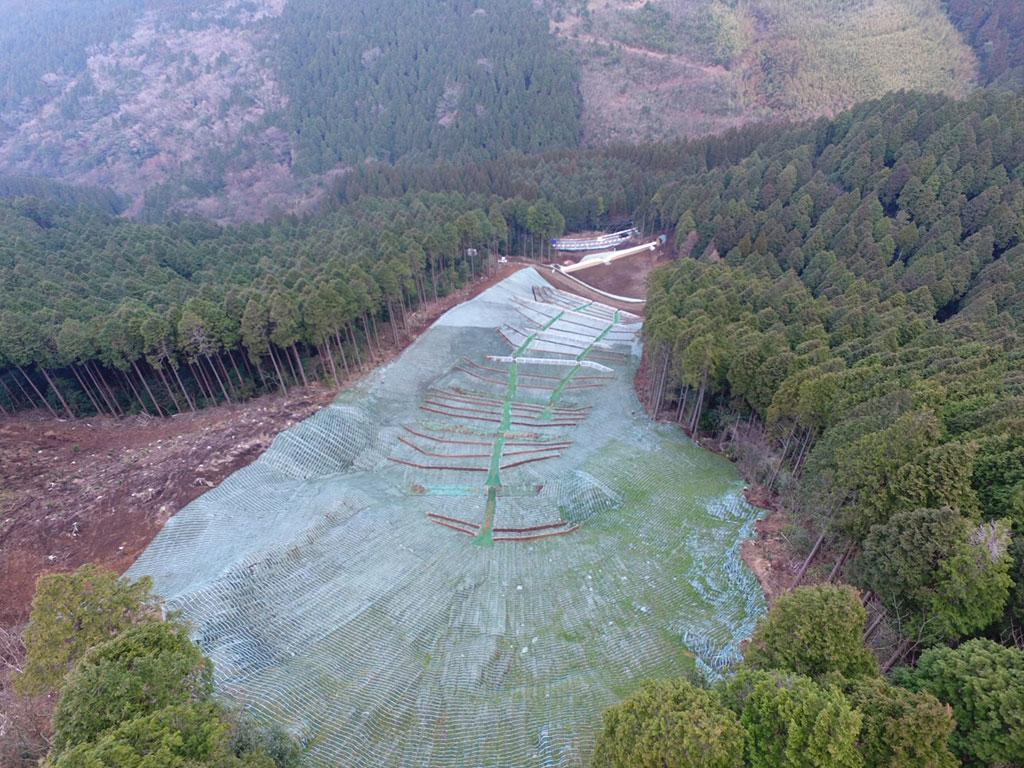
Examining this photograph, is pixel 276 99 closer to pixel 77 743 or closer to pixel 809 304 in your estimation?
pixel 809 304

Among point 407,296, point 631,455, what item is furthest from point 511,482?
point 407,296

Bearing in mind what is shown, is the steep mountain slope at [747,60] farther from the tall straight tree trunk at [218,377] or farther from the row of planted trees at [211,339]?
the tall straight tree trunk at [218,377]

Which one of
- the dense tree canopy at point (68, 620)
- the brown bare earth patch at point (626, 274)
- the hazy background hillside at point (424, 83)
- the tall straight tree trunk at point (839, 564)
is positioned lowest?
the brown bare earth patch at point (626, 274)

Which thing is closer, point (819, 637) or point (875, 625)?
point (819, 637)

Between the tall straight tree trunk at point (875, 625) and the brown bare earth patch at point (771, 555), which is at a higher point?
the tall straight tree trunk at point (875, 625)

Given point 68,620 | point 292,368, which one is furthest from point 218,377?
point 68,620

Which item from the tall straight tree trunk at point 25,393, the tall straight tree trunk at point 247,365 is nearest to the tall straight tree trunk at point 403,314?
the tall straight tree trunk at point 247,365

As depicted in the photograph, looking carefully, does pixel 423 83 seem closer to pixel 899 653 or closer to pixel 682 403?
pixel 682 403
